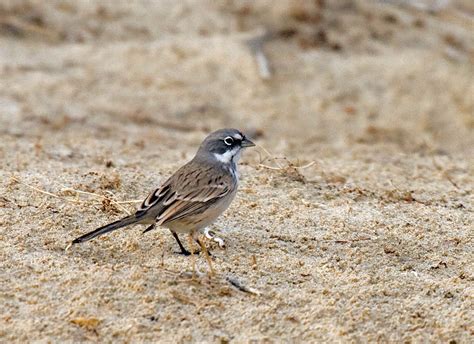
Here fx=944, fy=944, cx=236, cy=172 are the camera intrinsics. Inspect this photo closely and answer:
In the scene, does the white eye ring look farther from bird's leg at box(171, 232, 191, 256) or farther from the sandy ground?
bird's leg at box(171, 232, 191, 256)

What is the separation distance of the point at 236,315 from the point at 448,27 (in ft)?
32.8

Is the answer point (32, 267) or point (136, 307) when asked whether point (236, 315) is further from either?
point (32, 267)

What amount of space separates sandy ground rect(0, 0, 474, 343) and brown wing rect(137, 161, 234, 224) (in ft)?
1.04

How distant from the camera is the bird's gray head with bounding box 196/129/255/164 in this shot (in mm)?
7090

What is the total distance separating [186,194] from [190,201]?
98 mm

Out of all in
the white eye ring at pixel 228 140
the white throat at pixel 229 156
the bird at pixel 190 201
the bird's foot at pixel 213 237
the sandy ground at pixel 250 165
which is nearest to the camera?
the sandy ground at pixel 250 165

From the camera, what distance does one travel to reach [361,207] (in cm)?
734

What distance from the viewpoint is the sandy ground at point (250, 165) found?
555 cm

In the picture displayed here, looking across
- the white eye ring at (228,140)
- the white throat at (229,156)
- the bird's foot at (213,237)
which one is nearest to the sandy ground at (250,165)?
the bird's foot at (213,237)

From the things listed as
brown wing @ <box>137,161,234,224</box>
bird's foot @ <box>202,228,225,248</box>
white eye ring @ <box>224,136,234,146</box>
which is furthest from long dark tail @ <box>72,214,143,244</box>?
white eye ring @ <box>224,136,234,146</box>

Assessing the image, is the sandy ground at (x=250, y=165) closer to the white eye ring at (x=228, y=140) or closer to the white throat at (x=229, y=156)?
the white throat at (x=229, y=156)

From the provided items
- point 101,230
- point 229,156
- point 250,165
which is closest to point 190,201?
point 101,230

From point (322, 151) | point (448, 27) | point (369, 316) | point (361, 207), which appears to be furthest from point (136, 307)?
point (448, 27)

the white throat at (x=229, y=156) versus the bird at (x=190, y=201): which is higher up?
the bird at (x=190, y=201)
